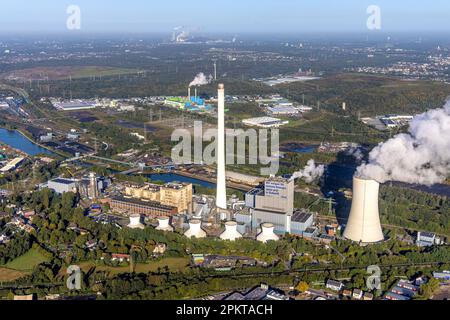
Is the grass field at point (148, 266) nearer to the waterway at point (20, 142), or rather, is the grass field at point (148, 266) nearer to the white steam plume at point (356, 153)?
the white steam plume at point (356, 153)

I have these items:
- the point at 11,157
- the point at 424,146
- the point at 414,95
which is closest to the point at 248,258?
Answer: the point at 424,146

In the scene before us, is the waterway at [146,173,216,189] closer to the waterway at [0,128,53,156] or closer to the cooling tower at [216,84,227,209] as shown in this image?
the cooling tower at [216,84,227,209]

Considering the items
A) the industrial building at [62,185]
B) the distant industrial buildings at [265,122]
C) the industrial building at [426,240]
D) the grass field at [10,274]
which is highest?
the distant industrial buildings at [265,122]

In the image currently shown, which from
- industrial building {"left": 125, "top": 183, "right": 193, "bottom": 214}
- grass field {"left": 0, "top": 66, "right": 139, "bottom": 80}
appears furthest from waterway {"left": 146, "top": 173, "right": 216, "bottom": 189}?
grass field {"left": 0, "top": 66, "right": 139, "bottom": 80}

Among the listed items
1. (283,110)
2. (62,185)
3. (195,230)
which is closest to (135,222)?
(195,230)

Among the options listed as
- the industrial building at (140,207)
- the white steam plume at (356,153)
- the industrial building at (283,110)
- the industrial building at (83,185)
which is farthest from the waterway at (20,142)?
the industrial building at (283,110)
